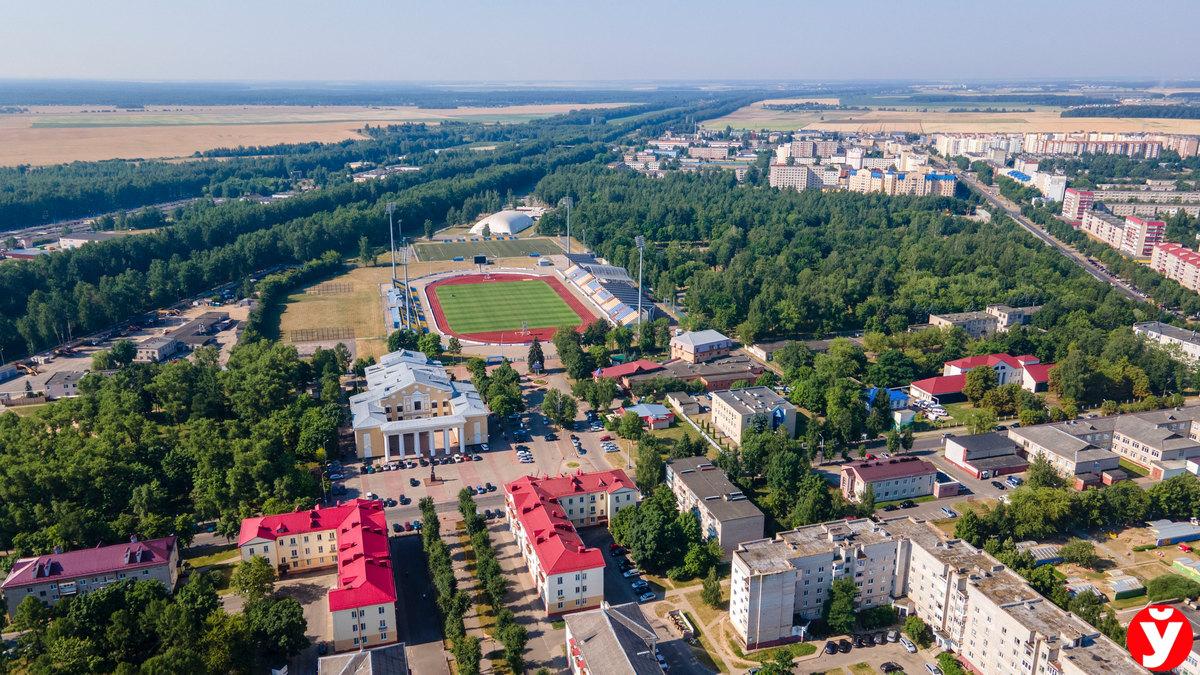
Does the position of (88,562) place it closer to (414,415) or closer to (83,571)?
(83,571)

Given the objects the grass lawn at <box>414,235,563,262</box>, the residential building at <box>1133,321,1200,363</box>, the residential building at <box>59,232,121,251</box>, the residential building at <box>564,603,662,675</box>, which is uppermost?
the residential building at <box>59,232,121,251</box>

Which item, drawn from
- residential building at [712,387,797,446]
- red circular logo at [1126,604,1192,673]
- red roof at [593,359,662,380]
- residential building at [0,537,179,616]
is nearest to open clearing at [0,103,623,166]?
red roof at [593,359,662,380]

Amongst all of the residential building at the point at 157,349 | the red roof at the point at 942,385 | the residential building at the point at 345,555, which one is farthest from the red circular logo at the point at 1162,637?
the residential building at the point at 157,349

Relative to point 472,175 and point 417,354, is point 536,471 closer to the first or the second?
point 417,354

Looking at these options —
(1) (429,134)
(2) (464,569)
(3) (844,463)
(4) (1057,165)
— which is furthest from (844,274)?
(1) (429,134)

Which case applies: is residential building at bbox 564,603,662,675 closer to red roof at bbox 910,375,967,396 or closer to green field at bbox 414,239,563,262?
red roof at bbox 910,375,967,396

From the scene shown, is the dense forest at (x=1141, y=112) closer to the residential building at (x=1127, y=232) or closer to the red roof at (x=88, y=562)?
the residential building at (x=1127, y=232)

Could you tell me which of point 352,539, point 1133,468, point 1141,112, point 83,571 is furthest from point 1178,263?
point 1141,112

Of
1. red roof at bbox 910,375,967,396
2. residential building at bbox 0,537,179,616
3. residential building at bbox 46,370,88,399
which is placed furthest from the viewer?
residential building at bbox 46,370,88,399
